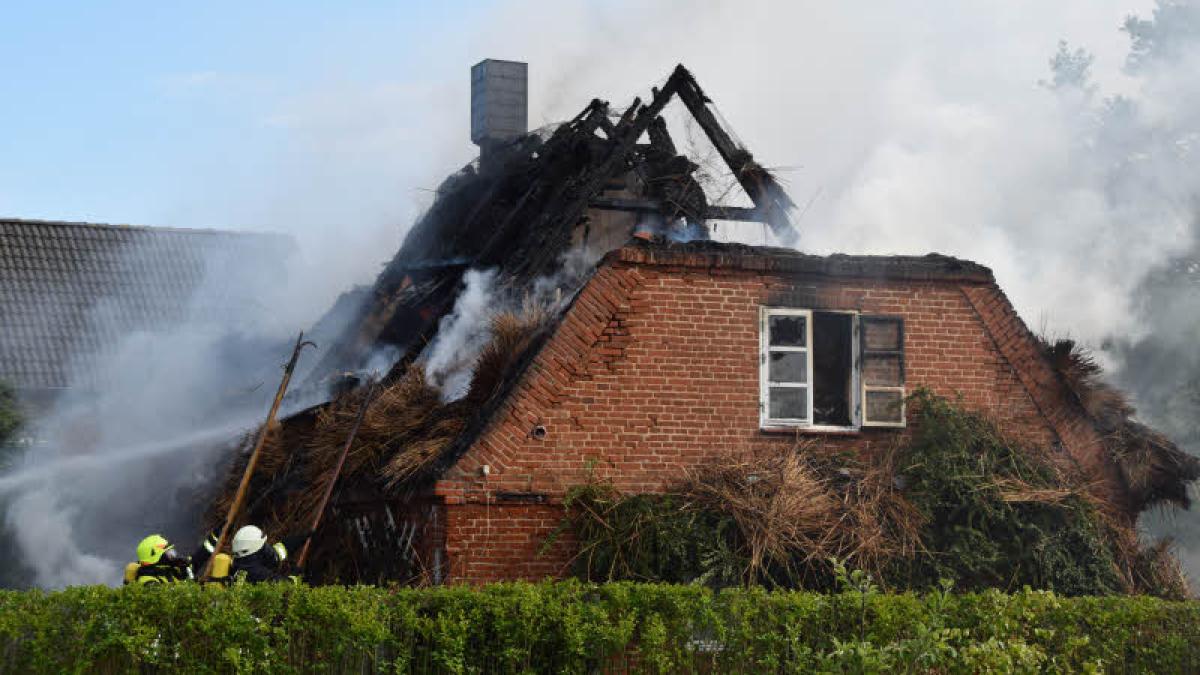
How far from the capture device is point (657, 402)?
14.2 meters

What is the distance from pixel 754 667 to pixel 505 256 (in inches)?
366

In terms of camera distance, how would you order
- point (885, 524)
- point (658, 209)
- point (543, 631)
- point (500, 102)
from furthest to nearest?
point (500, 102) → point (658, 209) → point (885, 524) → point (543, 631)

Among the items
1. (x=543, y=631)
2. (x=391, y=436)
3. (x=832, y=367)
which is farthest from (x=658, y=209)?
(x=543, y=631)

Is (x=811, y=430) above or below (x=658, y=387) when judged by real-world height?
below

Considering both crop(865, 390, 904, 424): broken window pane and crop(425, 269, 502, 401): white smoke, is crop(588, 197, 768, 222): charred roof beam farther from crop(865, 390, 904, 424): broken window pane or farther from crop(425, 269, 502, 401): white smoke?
crop(865, 390, 904, 424): broken window pane

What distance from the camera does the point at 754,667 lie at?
1011cm

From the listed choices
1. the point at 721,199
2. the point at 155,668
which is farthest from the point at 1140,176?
the point at 155,668

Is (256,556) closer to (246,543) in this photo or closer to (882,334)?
(246,543)

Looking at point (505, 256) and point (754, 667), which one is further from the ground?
point (505, 256)

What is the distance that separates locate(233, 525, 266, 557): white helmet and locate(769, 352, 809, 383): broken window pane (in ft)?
17.6

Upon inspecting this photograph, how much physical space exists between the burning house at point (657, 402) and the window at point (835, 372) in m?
0.02

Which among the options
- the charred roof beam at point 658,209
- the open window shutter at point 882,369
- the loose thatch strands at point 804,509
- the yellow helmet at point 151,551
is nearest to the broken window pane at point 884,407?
the open window shutter at point 882,369

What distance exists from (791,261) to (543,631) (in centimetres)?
596

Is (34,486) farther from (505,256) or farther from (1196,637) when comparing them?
(1196,637)
